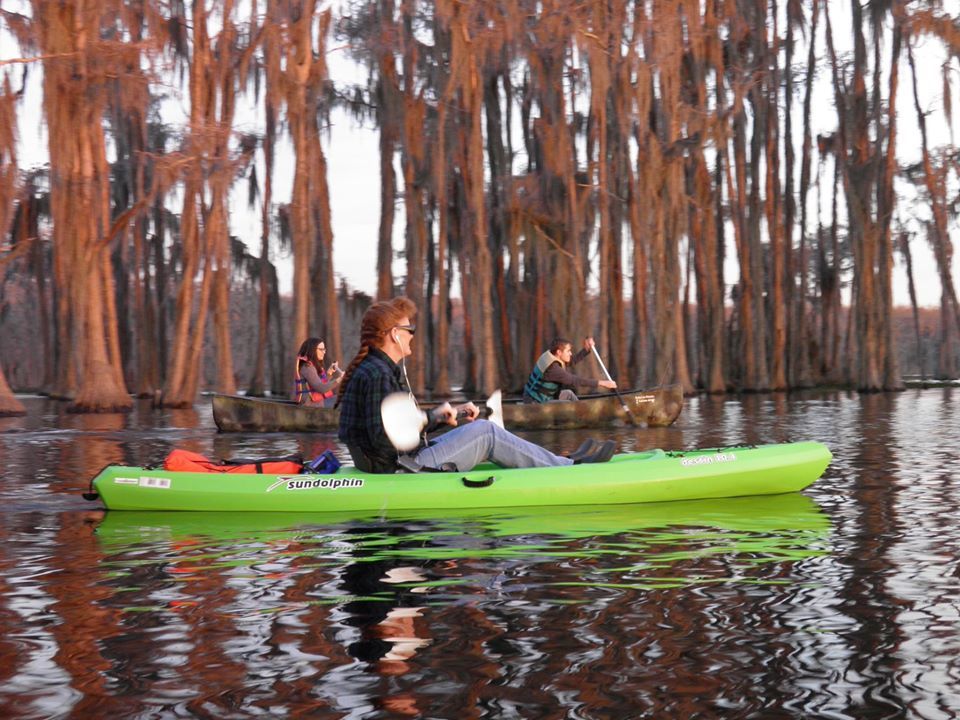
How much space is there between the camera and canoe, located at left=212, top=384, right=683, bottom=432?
1816 centimetres

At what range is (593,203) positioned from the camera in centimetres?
3300

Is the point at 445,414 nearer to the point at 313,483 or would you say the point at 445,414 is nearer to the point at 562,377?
the point at 313,483

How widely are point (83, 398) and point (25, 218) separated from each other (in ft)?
41.6

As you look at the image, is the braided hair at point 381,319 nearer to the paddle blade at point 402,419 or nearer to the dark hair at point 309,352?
the paddle blade at point 402,419

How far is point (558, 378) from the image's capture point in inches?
666

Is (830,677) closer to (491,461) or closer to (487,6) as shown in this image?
(491,461)

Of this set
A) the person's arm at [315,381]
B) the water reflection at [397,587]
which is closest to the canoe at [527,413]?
the person's arm at [315,381]

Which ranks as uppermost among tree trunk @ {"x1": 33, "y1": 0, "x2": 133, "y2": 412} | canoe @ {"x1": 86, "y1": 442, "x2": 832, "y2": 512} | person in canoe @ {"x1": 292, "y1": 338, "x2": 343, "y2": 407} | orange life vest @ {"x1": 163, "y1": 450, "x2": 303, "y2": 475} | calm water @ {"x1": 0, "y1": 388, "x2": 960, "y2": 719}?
tree trunk @ {"x1": 33, "y1": 0, "x2": 133, "y2": 412}

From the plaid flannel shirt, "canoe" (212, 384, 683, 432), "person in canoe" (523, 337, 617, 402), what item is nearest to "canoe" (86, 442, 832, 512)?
the plaid flannel shirt

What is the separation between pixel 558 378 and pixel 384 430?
872cm

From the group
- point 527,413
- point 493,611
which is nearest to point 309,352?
point 527,413

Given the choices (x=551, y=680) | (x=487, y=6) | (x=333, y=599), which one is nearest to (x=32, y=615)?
(x=333, y=599)

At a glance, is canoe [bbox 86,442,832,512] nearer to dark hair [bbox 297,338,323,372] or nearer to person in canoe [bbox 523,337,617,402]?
person in canoe [bbox 523,337,617,402]

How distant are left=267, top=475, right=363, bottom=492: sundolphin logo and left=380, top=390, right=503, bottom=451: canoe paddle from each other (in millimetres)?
400
